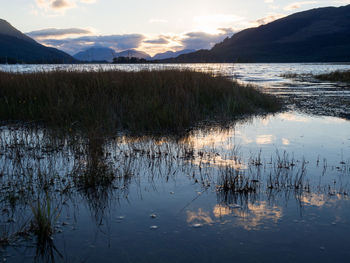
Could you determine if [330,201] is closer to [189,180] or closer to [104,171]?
[189,180]

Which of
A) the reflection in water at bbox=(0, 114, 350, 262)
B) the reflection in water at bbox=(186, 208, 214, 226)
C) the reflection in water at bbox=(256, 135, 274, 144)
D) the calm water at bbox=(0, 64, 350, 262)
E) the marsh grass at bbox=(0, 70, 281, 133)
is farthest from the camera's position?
the marsh grass at bbox=(0, 70, 281, 133)

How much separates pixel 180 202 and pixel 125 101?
255 inches

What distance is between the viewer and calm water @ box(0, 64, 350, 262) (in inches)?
107

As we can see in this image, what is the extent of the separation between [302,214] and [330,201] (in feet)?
2.06

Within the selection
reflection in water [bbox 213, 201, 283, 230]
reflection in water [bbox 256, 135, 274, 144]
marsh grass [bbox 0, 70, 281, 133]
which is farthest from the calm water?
marsh grass [bbox 0, 70, 281, 133]

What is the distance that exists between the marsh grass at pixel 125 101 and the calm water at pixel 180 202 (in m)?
1.77

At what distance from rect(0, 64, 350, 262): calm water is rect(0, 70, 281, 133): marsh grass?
1.77 metres

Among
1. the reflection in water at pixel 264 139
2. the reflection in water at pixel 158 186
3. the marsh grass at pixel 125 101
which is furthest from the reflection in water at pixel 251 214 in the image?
the marsh grass at pixel 125 101

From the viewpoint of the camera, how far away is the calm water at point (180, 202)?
2.72 metres

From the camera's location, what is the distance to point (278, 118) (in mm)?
10125

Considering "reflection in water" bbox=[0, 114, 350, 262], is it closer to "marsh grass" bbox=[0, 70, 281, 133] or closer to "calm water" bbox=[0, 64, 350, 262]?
"calm water" bbox=[0, 64, 350, 262]

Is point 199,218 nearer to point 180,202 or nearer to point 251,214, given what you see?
point 180,202

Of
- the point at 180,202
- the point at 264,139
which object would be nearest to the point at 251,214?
the point at 180,202

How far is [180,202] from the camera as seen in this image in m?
3.73
